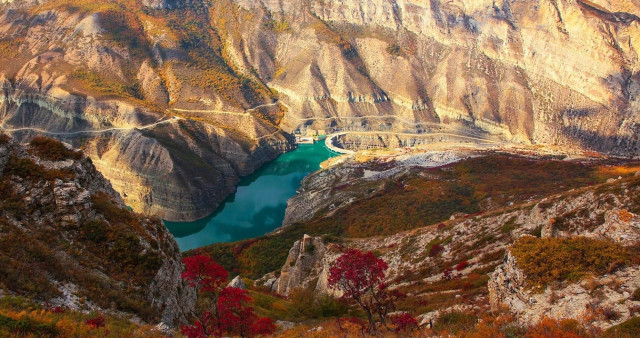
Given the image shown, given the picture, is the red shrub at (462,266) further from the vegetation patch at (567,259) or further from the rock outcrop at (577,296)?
the vegetation patch at (567,259)

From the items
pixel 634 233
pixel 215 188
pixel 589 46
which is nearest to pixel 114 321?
pixel 634 233

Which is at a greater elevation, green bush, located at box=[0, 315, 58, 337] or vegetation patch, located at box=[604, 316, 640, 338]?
vegetation patch, located at box=[604, 316, 640, 338]

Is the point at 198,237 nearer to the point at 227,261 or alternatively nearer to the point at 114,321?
the point at 227,261

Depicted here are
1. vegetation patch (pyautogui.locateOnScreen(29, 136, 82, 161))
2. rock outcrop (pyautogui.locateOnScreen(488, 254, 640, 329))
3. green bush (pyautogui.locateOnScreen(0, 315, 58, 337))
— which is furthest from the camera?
vegetation patch (pyautogui.locateOnScreen(29, 136, 82, 161))

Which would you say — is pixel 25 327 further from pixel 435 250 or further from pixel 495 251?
pixel 435 250

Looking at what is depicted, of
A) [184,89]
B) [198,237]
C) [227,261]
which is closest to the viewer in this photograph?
[227,261]

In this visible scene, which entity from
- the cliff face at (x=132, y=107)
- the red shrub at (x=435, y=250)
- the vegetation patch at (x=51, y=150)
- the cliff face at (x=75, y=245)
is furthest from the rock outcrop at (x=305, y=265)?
the cliff face at (x=132, y=107)

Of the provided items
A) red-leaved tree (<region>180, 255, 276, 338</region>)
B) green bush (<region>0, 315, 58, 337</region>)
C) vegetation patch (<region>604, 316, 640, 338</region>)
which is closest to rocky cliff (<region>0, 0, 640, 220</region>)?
red-leaved tree (<region>180, 255, 276, 338</region>)

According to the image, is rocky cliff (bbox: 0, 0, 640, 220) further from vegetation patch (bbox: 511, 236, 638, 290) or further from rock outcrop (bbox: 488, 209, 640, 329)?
vegetation patch (bbox: 511, 236, 638, 290)
